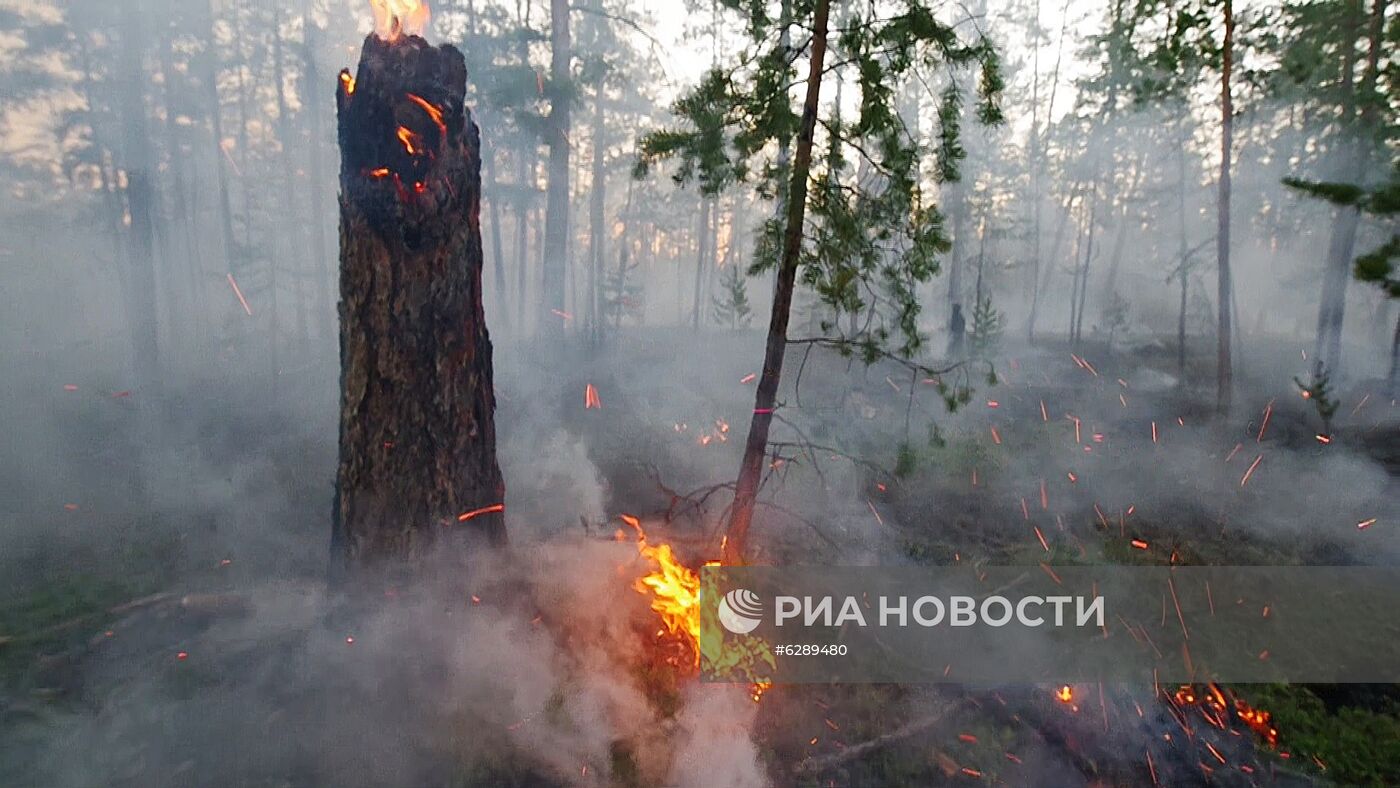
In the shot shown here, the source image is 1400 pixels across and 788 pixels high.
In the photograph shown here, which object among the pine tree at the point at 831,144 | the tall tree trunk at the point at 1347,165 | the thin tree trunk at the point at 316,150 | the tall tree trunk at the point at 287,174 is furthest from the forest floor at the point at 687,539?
the tall tree trunk at the point at 287,174

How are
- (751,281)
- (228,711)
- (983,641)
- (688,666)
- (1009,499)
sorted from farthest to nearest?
(751,281), (1009,499), (983,641), (688,666), (228,711)

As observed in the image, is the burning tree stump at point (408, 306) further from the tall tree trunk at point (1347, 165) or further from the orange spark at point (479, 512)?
the tall tree trunk at point (1347, 165)

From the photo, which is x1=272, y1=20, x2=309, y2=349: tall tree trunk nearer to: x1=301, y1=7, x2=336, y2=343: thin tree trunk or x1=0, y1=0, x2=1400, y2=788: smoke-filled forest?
x1=301, y1=7, x2=336, y2=343: thin tree trunk

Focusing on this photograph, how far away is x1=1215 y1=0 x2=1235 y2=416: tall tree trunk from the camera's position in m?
11.8

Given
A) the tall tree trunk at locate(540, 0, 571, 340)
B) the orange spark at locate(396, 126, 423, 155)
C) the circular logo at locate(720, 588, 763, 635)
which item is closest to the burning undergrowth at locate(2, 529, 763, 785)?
the circular logo at locate(720, 588, 763, 635)

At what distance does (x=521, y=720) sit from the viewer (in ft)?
17.1

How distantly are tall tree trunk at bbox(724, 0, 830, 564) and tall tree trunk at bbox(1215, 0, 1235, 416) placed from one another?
1124 centimetres

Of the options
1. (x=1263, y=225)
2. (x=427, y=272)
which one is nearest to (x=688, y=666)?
(x=427, y=272)

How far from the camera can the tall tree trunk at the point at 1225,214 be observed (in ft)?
38.8

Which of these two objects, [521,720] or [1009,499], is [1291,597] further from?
[521,720]

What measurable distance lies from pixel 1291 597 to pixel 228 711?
1125 cm

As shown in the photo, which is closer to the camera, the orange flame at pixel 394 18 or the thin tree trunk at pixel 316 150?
the orange flame at pixel 394 18

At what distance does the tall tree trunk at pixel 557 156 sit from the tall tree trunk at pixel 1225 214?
540 inches

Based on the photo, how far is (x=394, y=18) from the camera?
534 cm
